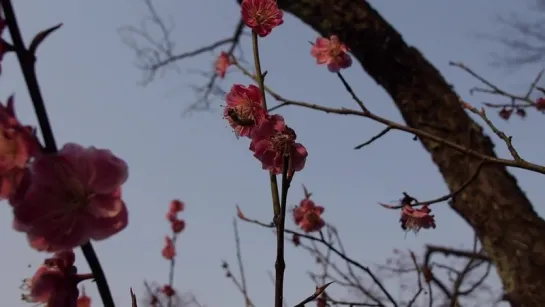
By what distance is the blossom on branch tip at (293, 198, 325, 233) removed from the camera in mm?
2250

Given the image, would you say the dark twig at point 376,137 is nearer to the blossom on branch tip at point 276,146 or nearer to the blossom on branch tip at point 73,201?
the blossom on branch tip at point 276,146

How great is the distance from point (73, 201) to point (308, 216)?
1.73 metres

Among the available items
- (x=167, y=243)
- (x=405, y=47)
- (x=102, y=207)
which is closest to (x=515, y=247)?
(x=405, y=47)

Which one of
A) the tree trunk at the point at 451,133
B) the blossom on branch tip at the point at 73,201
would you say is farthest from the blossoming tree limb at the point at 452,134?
the blossom on branch tip at the point at 73,201

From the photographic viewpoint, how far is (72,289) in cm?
58

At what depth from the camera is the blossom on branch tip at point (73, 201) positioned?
0.50m

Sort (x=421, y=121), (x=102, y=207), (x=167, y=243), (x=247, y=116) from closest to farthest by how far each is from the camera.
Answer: (x=102, y=207) < (x=247, y=116) < (x=421, y=121) < (x=167, y=243)

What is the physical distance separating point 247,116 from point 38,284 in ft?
1.72

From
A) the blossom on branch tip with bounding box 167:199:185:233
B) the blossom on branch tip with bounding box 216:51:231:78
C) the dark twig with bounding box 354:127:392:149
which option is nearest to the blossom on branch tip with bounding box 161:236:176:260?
the blossom on branch tip with bounding box 167:199:185:233

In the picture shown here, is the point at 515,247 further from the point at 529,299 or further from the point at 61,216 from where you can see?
the point at 61,216

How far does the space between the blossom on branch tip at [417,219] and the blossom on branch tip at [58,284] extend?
1216mm

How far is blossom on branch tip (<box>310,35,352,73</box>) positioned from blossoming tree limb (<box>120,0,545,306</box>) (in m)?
0.25

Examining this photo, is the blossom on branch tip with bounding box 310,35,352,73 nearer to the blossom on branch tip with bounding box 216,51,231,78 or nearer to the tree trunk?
the tree trunk

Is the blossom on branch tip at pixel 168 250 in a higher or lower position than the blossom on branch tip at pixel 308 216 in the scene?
higher
